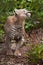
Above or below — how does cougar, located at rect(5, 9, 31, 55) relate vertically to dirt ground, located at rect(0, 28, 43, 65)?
above

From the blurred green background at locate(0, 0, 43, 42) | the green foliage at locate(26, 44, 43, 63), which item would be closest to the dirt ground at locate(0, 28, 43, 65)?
the green foliage at locate(26, 44, 43, 63)

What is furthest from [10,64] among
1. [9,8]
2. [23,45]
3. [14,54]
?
[9,8]

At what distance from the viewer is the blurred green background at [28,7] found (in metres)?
6.77

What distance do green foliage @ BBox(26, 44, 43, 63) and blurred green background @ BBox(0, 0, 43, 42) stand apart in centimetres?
86

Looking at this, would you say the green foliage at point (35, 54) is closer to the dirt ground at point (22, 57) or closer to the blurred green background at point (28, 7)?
the dirt ground at point (22, 57)

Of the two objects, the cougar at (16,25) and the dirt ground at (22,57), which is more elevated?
the cougar at (16,25)

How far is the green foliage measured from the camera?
243 inches

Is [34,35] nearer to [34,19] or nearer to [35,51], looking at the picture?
[34,19]

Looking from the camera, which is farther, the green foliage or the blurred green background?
the blurred green background

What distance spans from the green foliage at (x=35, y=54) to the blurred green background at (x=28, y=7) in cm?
86

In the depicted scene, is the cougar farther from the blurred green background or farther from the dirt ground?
the blurred green background

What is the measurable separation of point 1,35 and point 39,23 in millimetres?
1129

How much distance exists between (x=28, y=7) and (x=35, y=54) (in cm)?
225

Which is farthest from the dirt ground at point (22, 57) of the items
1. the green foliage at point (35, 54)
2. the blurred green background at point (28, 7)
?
the blurred green background at point (28, 7)
